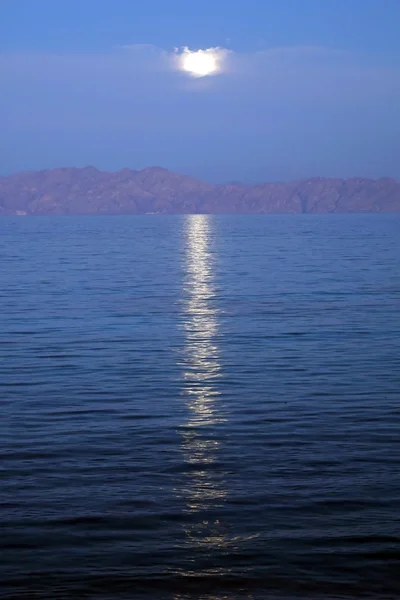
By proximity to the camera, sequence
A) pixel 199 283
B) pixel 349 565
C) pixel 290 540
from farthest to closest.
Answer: pixel 199 283 → pixel 290 540 → pixel 349 565

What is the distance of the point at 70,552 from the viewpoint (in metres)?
7.49

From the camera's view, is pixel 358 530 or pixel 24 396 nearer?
pixel 358 530

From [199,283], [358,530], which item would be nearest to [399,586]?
[358,530]

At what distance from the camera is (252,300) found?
28516 mm

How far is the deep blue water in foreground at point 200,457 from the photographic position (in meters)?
7.16

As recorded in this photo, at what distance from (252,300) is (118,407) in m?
15.9

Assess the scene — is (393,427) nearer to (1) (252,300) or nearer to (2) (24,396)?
(2) (24,396)

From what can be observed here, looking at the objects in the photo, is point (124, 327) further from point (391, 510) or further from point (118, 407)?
point (391, 510)

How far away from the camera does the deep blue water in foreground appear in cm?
716

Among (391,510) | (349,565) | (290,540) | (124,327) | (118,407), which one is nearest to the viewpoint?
(349,565)

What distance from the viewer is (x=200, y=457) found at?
403 inches

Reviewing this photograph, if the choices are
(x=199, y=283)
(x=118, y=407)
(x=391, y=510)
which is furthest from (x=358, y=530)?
(x=199, y=283)

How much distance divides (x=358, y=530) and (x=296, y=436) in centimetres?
318

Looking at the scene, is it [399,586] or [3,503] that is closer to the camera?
[399,586]
